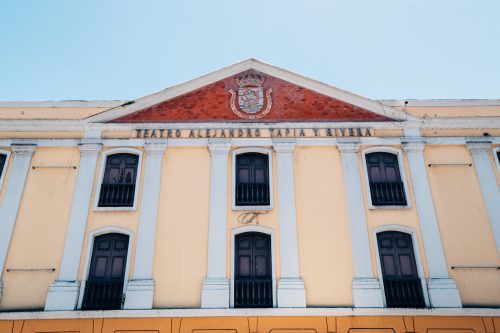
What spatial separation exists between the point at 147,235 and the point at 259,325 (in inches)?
160

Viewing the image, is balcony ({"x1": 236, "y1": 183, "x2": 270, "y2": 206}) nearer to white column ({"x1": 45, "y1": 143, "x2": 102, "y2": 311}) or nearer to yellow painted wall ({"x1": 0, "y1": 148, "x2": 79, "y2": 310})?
white column ({"x1": 45, "y1": 143, "x2": 102, "y2": 311})

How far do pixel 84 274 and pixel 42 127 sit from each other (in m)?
5.28

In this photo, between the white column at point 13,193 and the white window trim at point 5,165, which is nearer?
the white column at point 13,193

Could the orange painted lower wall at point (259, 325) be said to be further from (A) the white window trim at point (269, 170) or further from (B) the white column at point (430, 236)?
(A) the white window trim at point (269, 170)

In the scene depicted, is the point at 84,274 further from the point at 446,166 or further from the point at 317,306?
the point at 446,166

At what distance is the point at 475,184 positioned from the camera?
475 inches

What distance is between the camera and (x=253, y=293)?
34.8 feet

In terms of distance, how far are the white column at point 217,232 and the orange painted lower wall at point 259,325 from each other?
1.91ft

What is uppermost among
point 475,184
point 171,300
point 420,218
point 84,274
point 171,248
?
point 475,184

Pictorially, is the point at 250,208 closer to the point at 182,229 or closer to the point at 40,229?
the point at 182,229

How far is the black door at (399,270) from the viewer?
10555 mm

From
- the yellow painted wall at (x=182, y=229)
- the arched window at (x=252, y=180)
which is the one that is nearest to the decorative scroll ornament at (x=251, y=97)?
the arched window at (x=252, y=180)

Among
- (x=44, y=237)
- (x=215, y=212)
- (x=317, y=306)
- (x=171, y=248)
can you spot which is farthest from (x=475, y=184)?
(x=44, y=237)

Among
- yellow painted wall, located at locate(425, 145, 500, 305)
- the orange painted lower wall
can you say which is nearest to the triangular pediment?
yellow painted wall, located at locate(425, 145, 500, 305)
